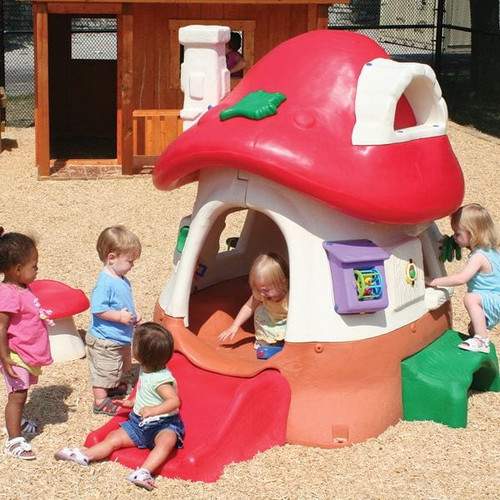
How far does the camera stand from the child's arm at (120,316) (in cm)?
572

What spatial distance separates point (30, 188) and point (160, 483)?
7057 millimetres

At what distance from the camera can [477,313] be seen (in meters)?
5.96

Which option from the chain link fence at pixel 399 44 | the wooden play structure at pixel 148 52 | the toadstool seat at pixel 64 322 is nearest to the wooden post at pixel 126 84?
the wooden play structure at pixel 148 52

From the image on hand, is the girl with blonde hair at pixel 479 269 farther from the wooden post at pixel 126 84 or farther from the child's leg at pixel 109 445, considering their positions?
the wooden post at pixel 126 84

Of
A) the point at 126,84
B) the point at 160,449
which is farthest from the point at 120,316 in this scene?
the point at 126,84

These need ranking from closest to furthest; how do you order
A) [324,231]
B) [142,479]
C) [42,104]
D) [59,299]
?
[142,479] < [324,231] < [59,299] < [42,104]

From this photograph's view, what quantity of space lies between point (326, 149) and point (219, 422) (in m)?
1.44

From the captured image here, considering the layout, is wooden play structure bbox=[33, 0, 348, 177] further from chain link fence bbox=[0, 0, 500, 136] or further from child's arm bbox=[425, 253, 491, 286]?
child's arm bbox=[425, 253, 491, 286]

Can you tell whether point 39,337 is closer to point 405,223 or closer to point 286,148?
point 286,148

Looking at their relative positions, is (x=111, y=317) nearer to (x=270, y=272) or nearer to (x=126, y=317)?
(x=126, y=317)

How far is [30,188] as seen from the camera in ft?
37.7

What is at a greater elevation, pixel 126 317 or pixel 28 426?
pixel 126 317

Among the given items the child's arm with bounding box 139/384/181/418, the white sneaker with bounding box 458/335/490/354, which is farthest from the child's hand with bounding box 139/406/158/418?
the white sneaker with bounding box 458/335/490/354

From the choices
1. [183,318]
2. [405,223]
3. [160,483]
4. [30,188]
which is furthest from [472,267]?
[30,188]
